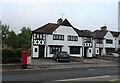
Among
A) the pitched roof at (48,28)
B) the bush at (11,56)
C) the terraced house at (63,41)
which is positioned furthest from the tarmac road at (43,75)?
the pitched roof at (48,28)

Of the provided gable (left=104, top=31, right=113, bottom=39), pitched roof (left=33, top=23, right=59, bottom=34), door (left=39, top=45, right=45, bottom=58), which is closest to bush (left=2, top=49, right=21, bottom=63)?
door (left=39, top=45, right=45, bottom=58)

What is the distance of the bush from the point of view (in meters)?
31.8

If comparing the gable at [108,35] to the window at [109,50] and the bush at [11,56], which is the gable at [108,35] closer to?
the window at [109,50]

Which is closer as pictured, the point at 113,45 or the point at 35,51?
the point at 35,51

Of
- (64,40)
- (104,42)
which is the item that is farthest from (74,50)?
(104,42)

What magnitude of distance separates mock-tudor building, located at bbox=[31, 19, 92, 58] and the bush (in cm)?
1469

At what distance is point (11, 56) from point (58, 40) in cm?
1926

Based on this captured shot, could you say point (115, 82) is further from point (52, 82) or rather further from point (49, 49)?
point (49, 49)

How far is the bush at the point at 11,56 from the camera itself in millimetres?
31802

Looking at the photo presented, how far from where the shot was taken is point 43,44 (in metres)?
48.6

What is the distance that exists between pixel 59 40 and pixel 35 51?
229 inches

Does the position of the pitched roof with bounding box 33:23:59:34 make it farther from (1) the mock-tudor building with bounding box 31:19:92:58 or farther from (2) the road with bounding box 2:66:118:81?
(2) the road with bounding box 2:66:118:81

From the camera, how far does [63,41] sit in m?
51.4

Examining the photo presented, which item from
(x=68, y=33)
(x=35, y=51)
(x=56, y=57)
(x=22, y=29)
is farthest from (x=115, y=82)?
(x=22, y=29)
